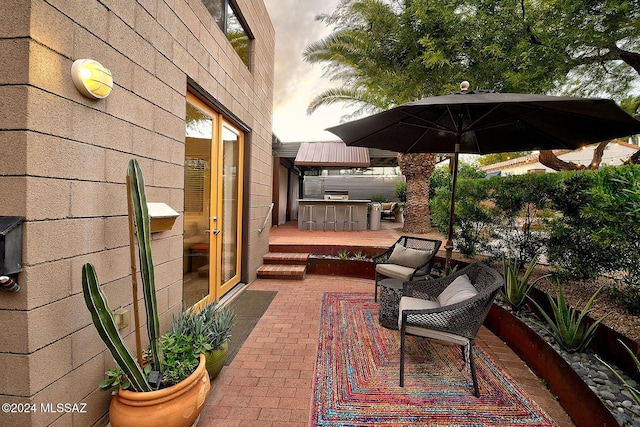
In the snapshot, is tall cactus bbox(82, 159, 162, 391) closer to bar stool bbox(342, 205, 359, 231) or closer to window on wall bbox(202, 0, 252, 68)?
window on wall bbox(202, 0, 252, 68)

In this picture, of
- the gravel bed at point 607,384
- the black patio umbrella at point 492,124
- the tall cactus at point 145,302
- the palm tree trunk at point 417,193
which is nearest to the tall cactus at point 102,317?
the tall cactus at point 145,302

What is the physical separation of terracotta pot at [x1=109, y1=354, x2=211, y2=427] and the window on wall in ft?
12.8

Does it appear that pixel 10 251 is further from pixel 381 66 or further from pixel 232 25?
pixel 381 66

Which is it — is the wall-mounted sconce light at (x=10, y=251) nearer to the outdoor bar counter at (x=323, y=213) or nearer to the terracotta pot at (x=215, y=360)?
the terracotta pot at (x=215, y=360)

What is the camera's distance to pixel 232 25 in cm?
417

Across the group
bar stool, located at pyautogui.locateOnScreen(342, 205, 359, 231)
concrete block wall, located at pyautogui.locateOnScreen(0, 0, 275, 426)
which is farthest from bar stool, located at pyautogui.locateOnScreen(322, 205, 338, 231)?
concrete block wall, located at pyautogui.locateOnScreen(0, 0, 275, 426)

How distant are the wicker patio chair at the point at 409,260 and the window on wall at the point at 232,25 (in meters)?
4.03

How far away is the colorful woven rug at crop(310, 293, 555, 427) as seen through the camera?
205cm

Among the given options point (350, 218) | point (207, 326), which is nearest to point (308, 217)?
point (350, 218)

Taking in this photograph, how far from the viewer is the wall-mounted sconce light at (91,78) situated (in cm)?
160

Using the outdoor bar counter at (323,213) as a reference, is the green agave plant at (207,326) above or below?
below

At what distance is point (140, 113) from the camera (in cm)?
220

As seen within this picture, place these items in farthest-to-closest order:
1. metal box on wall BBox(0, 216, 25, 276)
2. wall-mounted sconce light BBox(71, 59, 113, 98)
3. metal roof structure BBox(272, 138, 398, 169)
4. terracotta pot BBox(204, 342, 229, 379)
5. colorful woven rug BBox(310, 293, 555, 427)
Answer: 1. metal roof structure BBox(272, 138, 398, 169)
2. terracotta pot BBox(204, 342, 229, 379)
3. colorful woven rug BBox(310, 293, 555, 427)
4. wall-mounted sconce light BBox(71, 59, 113, 98)
5. metal box on wall BBox(0, 216, 25, 276)

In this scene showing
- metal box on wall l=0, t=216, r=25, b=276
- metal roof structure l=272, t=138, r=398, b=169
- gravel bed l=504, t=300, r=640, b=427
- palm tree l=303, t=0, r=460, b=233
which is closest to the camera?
metal box on wall l=0, t=216, r=25, b=276
